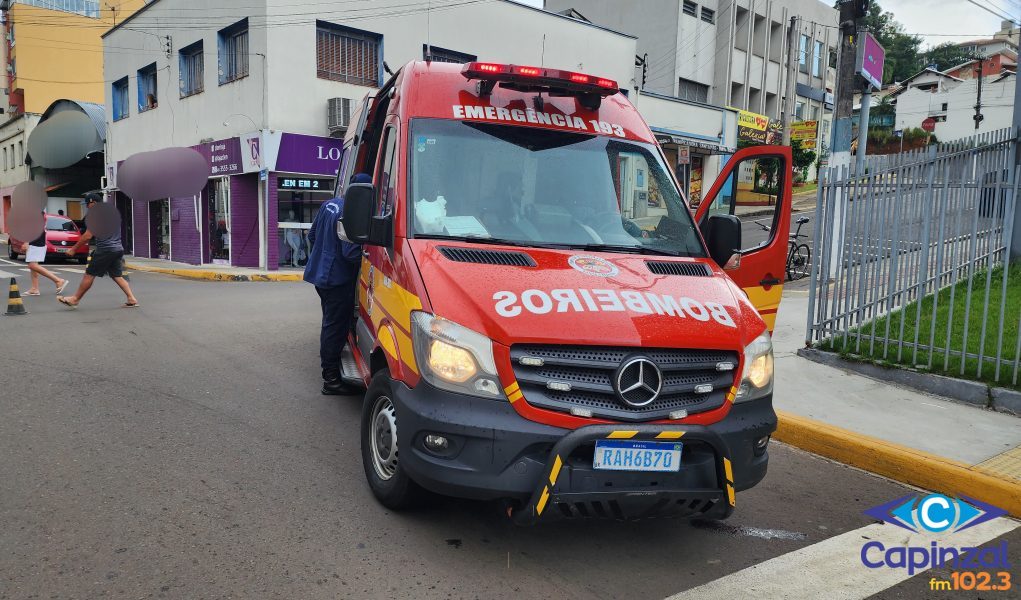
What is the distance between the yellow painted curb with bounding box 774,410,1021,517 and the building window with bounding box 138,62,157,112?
25.1 metres

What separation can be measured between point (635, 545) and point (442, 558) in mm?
976

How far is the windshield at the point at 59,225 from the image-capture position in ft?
70.5

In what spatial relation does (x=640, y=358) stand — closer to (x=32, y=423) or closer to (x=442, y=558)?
(x=442, y=558)

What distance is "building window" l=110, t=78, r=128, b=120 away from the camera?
26.7 metres

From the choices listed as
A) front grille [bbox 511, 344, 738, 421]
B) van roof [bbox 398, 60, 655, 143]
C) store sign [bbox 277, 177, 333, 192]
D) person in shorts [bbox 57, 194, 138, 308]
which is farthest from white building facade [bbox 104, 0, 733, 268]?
front grille [bbox 511, 344, 738, 421]

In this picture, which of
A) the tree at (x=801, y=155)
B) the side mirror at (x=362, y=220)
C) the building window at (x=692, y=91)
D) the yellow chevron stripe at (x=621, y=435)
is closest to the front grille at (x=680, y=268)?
the yellow chevron stripe at (x=621, y=435)

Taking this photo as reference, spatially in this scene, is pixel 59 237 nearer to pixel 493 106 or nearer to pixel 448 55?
pixel 448 55

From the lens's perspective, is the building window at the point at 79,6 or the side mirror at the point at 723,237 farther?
the building window at the point at 79,6

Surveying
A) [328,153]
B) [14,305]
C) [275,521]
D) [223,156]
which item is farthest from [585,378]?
[223,156]

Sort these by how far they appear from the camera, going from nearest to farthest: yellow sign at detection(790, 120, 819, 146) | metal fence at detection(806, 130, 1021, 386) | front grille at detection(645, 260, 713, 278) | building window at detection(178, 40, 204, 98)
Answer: front grille at detection(645, 260, 713, 278), metal fence at detection(806, 130, 1021, 386), building window at detection(178, 40, 204, 98), yellow sign at detection(790, 120, 819, 146)

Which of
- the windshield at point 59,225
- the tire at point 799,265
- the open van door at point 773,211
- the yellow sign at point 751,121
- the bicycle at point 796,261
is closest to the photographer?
the open van door at point 773,211

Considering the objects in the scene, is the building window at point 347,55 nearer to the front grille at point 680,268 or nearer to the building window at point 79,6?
the front grille at point 680,268

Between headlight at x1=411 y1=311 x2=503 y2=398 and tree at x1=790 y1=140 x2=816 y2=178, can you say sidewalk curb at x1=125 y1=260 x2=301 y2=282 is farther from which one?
tree at x1=790 y1=140 x2=816 y2=178

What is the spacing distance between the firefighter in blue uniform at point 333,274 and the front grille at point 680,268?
254 centimetres
